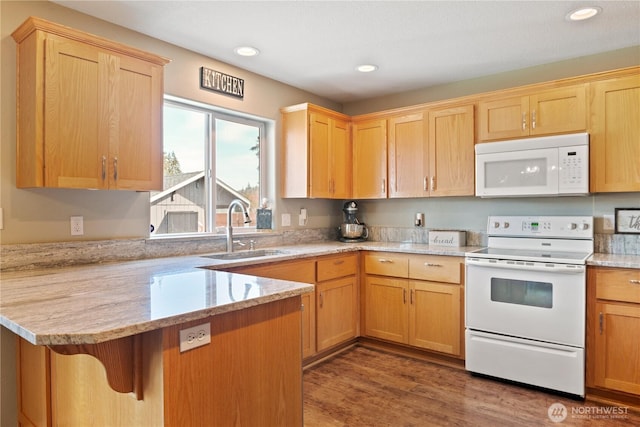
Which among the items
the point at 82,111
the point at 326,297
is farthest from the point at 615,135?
the point at 82,111

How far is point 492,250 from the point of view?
3127 millimetres

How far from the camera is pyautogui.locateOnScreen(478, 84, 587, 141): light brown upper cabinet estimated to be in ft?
9.30

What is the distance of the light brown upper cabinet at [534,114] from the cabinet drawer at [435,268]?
1049 mm

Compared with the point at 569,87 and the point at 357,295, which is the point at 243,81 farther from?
the point at 569,87

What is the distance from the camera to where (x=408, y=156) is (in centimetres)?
365

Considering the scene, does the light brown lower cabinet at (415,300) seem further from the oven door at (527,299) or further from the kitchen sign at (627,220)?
the kitchen sign at (627,220)

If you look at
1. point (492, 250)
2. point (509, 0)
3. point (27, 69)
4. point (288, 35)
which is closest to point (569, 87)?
point (509, 0)

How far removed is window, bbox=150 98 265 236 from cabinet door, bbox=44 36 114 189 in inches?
28.9

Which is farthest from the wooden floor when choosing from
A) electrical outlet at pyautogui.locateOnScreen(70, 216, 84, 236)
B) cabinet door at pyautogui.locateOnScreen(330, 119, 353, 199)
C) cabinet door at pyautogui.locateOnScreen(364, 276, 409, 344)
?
electrical outlet at pyautogui.locateOnScreen(70, 216, 84, 236)

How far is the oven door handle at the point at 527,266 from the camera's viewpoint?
2512 mm

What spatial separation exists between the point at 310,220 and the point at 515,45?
229 centimetres

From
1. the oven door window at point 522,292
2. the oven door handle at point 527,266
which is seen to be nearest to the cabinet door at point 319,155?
the oven door handle at point 527,266

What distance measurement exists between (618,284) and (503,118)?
4.71 ft

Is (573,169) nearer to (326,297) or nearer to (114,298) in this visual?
(326,297)
